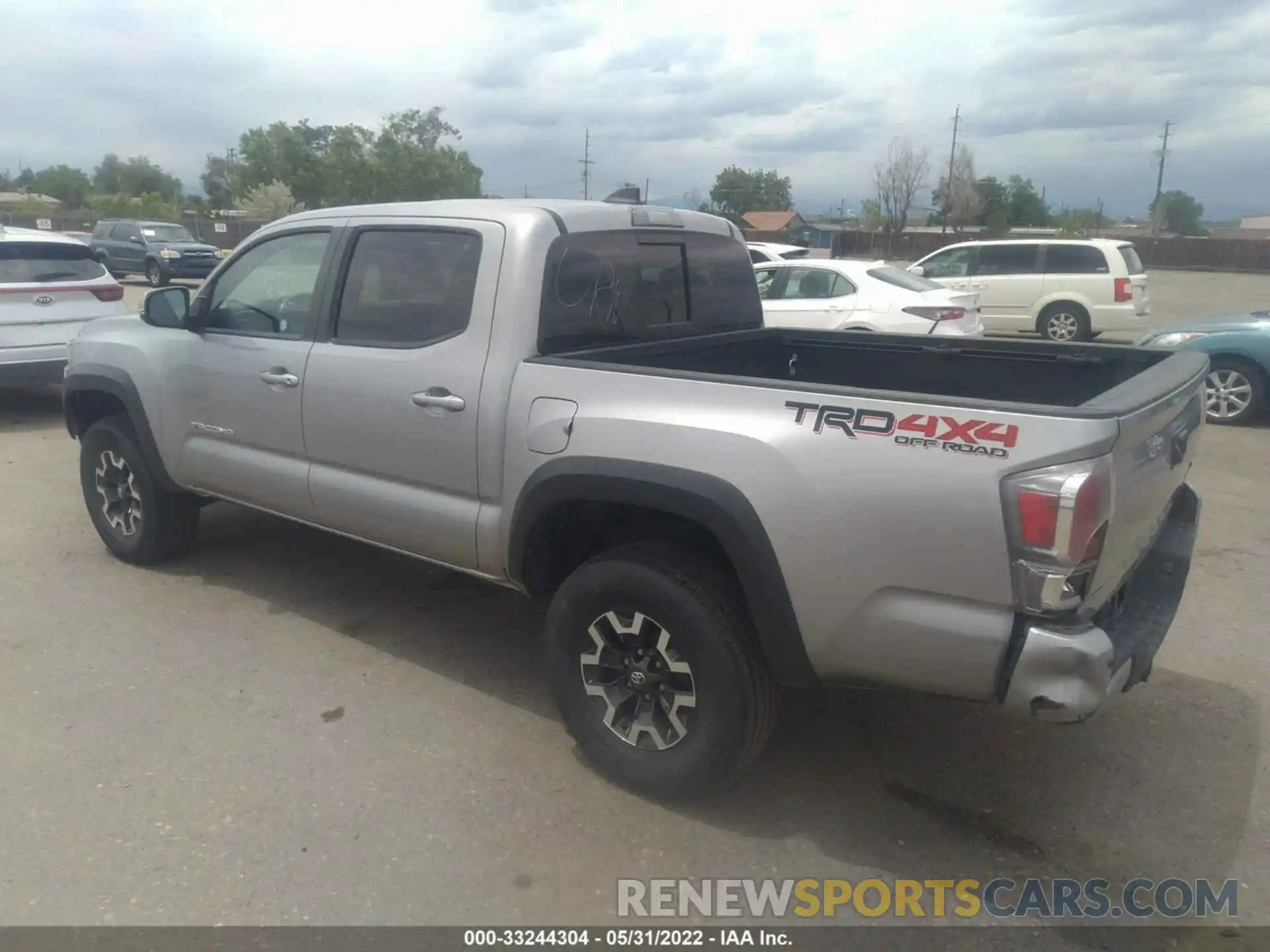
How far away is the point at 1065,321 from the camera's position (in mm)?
15641

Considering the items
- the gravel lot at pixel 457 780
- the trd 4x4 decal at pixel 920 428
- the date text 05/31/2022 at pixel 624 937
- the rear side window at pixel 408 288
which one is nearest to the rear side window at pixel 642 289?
the rear side window at pixel 408 288

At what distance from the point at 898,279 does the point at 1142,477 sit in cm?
943

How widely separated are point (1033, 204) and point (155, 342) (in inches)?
3101

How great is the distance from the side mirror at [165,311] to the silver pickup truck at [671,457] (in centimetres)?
2

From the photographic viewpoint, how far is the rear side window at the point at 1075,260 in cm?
1544

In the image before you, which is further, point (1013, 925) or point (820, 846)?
point (820, 846)

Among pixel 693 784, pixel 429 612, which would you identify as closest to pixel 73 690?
pixel 429 612

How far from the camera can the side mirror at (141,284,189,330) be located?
487cm

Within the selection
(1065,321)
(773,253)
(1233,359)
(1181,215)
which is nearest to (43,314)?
(773,253)

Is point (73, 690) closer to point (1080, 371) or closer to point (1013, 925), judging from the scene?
point (1013, 925)

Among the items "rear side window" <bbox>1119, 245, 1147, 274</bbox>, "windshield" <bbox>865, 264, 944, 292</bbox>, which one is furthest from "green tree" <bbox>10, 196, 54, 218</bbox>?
"rear side window" <bbox>1119, 245, 1147, 274</bbox>

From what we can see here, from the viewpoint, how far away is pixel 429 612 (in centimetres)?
495

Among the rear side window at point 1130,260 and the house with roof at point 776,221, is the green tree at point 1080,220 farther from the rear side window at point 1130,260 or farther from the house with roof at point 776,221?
the rear side window at point 1130,260

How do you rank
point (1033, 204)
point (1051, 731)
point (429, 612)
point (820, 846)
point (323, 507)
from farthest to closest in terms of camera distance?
point (1033, 204), point (429, 612), point (323, 507), point (1051, 731), point (820, 846)
